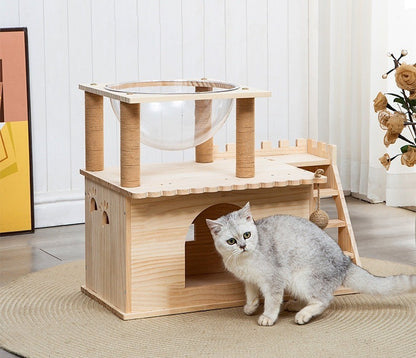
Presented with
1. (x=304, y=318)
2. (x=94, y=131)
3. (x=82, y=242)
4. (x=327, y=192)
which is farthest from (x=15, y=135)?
(x=304, y=318)

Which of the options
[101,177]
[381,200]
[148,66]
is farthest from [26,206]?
[381,200]

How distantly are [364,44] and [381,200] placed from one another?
653 mm

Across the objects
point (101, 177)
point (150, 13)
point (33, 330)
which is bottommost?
point (33, 330)

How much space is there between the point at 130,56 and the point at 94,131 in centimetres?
99

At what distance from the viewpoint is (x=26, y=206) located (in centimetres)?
334

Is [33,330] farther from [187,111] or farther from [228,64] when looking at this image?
[228,64]

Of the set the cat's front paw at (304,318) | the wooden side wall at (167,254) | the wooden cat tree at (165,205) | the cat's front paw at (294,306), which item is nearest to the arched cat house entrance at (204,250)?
the wooden cat tree at (165,205)

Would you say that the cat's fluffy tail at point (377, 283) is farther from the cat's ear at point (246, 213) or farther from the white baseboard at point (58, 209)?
the white baseboard at point (58, 209)

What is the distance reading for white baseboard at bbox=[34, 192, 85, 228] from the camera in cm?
344

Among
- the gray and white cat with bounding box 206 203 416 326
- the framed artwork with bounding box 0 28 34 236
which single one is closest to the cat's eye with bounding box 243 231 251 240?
the gray and white cat with bounding box 206 203 416 326

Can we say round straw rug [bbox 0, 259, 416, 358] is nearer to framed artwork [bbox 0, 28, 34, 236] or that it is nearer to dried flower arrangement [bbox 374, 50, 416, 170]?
dried flower arrangement [bbox 374, 50, 416, 170]

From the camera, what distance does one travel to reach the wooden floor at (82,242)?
2951 mm

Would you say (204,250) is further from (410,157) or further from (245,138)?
(410,157)

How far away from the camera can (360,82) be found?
12.6ft
